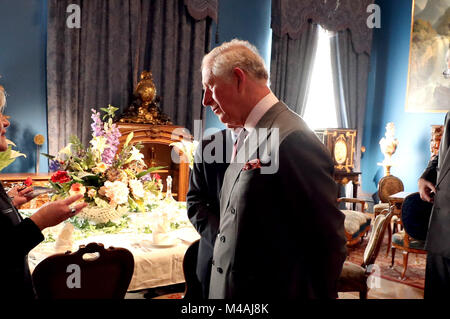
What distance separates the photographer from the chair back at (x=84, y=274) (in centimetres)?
145

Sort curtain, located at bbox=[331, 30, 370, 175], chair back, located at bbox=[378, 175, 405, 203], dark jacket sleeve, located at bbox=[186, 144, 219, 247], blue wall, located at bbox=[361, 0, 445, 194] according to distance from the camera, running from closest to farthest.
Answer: dark jacket sleeve, located at bbox=[186, 144, 219, 247] < chair back, located at bbox=[378, 175, 405, 203] < blue wall, located at bbox=[361, 0, 445, 194] < curtain, located at bbox=[331, 30, 370, 175]

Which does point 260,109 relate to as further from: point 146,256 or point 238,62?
point 146,256

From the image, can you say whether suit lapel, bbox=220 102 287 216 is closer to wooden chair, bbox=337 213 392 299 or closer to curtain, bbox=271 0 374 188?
wooden chair, bbox=337 213 392 299

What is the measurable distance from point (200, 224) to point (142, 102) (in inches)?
129

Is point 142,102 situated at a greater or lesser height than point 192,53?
lesser

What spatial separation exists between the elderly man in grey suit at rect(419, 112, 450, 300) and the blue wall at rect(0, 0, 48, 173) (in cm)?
387

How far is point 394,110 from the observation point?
6707mm

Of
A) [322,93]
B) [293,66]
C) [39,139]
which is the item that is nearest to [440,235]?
[39,139]

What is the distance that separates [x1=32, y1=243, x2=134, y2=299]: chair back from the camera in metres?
1.45

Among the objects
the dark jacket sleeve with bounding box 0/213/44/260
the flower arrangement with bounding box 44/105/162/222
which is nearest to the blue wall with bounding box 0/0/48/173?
the flower arrangement with bounding box 44/105/162/222

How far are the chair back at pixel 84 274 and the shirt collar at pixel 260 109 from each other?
735 mm
